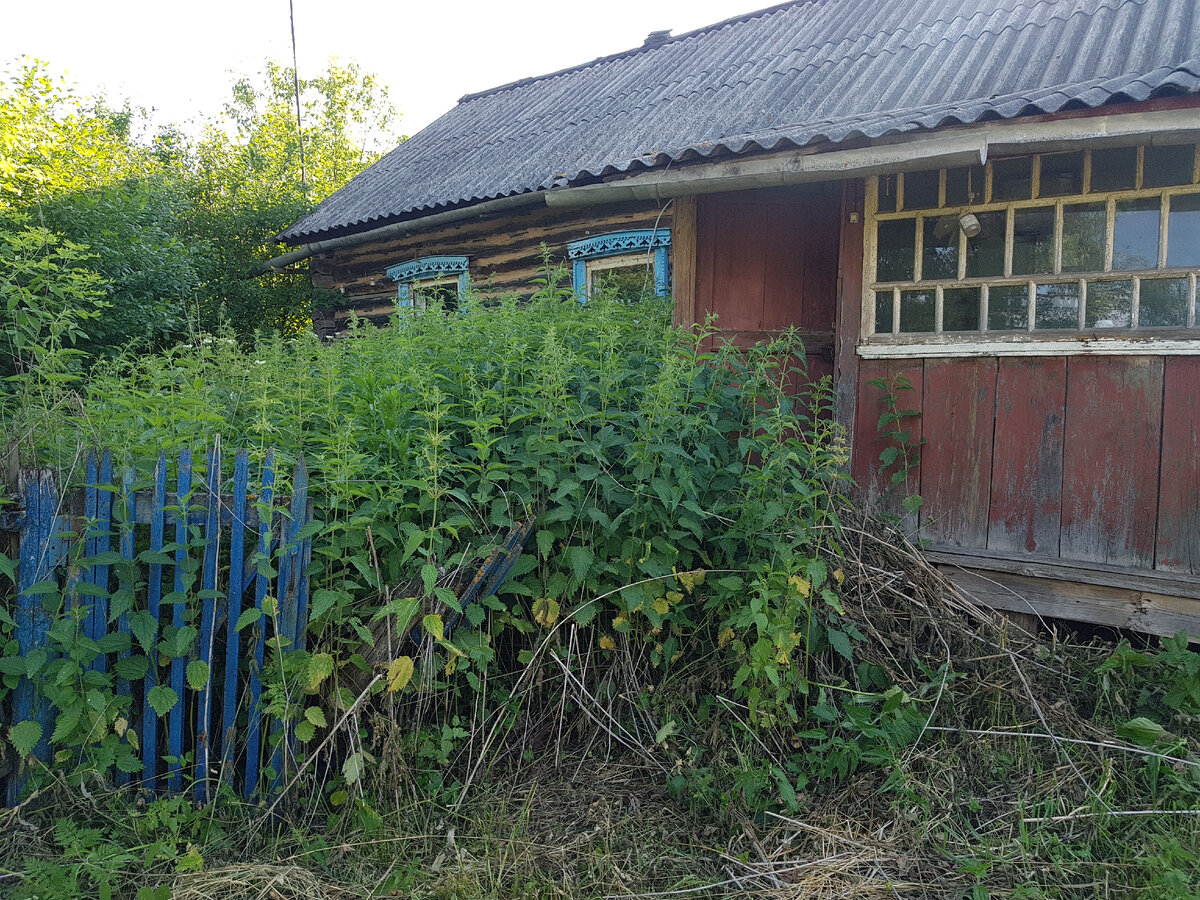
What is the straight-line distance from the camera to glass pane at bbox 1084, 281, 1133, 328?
152 inches

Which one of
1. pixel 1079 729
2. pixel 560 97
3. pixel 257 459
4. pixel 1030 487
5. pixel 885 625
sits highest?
pixel 560 97

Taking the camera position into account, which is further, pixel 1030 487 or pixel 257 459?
pixel 1030 487

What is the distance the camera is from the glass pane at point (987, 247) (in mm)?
4191

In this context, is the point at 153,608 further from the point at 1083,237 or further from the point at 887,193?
the point at 1083,237

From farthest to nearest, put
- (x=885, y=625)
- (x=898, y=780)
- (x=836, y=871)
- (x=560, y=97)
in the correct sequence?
(x=560, y=97) → (x=885, y=625) → (x=898, y=780) → (x=836, y=871)

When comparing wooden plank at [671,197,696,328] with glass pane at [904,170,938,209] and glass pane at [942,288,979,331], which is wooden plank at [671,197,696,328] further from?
glass pane at [942,288,979,331]

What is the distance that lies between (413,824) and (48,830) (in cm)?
123

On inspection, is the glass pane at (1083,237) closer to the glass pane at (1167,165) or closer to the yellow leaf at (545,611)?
the glass pane at (1167,165)

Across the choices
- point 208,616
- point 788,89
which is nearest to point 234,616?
point 208,616

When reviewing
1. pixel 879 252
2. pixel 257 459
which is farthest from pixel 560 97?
pixel 257 459

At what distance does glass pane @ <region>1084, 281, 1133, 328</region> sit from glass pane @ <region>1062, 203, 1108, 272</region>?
0.35 ft

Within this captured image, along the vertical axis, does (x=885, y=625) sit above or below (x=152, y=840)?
above

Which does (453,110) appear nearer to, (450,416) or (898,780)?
(450,416)

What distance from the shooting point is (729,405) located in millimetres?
3771
